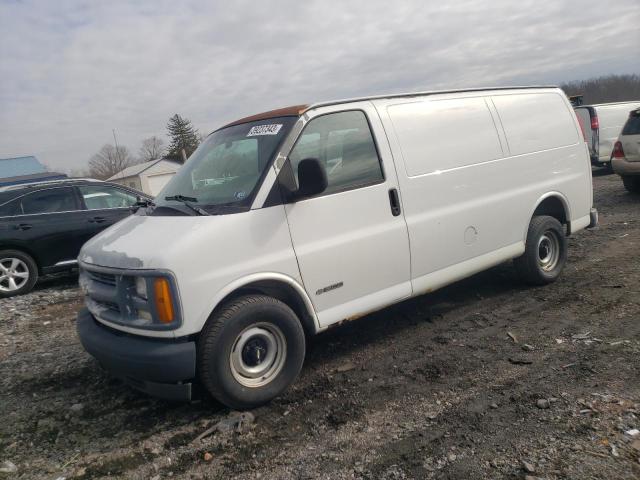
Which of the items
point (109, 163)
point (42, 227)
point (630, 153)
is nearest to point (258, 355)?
point (42, 227)

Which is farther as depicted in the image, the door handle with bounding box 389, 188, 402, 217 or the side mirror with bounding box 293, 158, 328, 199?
the door handle with bounding box 389, 188, 402, 217

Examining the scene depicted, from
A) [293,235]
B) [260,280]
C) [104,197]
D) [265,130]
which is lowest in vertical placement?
[260,280]

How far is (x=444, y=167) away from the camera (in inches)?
180

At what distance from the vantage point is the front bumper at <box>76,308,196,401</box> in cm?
316

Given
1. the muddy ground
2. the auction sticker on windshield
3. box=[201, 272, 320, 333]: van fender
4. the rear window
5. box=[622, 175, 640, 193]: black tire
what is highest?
the auction sticker on windshield

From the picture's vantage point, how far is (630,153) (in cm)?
1038

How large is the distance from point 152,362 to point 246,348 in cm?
66

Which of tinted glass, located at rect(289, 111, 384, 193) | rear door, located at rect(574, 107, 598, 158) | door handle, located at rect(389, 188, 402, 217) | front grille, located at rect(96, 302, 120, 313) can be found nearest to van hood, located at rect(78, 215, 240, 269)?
front grille, located at rect(96, 302, 120, 313)

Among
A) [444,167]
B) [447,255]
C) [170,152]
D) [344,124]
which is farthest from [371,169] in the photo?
[170,152]

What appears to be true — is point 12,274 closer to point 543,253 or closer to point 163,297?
point 163,297

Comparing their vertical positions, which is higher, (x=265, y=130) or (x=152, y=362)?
(x=265, y=130)

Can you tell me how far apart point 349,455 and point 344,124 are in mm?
2528

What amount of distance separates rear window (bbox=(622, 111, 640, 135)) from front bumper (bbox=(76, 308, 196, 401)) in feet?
35.4

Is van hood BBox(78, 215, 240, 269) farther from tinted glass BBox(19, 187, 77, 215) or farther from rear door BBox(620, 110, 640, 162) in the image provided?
rear door BBox(620, 110, 640, 162)
